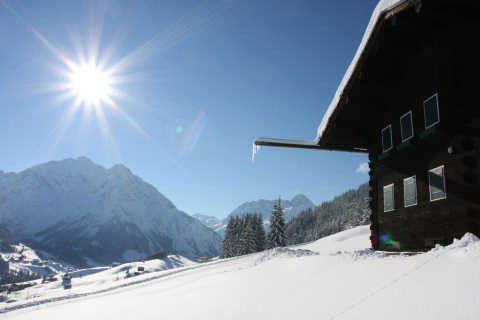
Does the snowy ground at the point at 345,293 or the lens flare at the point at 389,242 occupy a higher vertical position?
the lens flare at the point at 389,242

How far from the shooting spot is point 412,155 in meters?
10.6

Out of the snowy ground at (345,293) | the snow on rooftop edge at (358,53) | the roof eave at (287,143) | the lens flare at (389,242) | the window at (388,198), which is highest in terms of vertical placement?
the snow on rooftop edge at (358,53)

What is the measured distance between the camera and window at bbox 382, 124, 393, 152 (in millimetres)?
12244

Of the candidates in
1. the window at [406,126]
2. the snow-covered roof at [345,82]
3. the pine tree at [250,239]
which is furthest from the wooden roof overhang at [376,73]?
the pine tree at [250,239]

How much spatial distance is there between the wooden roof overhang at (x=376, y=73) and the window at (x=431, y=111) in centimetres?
141

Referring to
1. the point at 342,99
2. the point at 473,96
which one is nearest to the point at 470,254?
the point at 473,96

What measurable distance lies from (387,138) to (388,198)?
2462mm

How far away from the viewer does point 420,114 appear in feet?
33.5

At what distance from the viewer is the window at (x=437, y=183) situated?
9.05 metres

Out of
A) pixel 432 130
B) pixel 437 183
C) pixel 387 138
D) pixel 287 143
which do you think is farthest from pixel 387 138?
pixel 287 143

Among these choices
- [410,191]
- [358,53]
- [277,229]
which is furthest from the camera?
[277,229]

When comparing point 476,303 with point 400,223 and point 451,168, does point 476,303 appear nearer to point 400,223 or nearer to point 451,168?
point 451,168

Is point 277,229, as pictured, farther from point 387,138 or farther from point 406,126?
point 406,126

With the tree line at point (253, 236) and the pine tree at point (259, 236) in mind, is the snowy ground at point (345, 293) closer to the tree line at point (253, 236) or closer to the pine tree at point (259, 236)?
the tree line at point (253, 236)
